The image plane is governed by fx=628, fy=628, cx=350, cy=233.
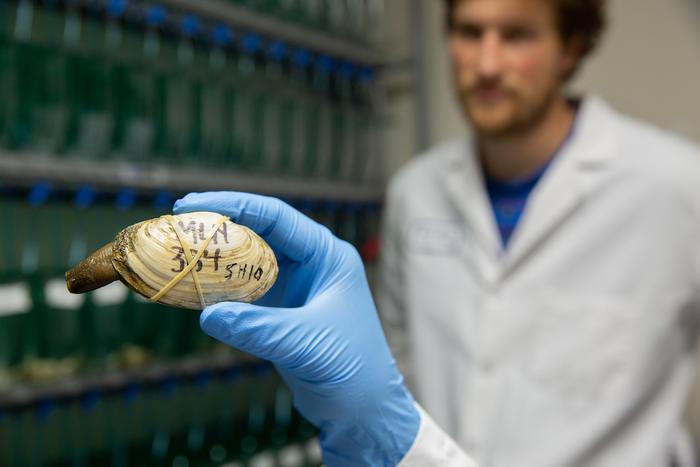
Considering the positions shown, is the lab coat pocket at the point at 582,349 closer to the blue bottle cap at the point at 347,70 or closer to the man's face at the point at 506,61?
the man's face at the point at 506,61

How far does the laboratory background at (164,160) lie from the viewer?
150cm

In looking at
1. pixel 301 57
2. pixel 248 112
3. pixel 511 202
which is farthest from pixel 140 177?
pixel 511 202

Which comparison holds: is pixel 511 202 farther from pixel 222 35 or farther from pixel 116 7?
pixel 116 7

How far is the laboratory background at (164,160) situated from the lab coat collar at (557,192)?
0.72 m

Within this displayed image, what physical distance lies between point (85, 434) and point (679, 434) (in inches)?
59.0

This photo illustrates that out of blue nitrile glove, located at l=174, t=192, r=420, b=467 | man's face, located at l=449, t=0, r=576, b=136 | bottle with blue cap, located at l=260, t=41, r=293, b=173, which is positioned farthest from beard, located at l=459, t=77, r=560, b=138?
bottle with blue cap, located at l=260, t=41, r=293, b=173

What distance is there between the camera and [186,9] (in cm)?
176

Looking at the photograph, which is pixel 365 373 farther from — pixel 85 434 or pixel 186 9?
pixel 186 9

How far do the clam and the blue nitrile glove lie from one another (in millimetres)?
49

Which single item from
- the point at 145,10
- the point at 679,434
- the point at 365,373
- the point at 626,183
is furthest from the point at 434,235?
the point at 145,10

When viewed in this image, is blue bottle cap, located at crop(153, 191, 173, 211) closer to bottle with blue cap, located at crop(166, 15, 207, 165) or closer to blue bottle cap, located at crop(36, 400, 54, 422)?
bottle with blue cap, located at crop(166, 15, 207, 165)

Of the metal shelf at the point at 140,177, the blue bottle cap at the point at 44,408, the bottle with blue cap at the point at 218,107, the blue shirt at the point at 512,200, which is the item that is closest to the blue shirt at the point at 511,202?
the blue shirt at the point at 512,200

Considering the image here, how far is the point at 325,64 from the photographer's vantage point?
2.31 meters

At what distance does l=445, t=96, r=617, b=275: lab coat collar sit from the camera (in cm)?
139
